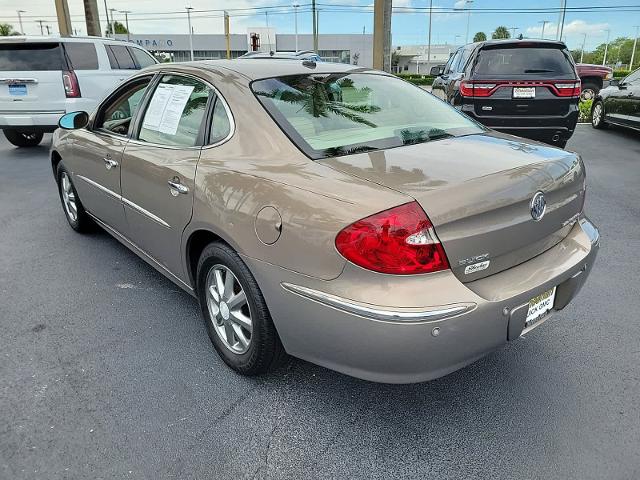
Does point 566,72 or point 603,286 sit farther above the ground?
point 566,72

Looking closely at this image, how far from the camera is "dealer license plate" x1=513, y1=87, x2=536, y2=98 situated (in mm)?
7316

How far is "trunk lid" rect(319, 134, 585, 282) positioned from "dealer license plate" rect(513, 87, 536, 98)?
5.06 metres

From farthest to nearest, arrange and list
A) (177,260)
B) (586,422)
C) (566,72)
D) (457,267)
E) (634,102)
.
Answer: (634,102) → (566,72) → (177,260) → (586,422) → (457,267)

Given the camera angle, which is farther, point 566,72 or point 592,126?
point 592,126

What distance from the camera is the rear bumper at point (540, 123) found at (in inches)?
291

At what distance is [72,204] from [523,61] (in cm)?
623

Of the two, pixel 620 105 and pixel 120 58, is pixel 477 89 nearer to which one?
pixel 620 105

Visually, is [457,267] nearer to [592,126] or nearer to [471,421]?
[471,421]

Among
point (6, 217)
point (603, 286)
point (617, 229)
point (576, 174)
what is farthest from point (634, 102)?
point (6, 217)

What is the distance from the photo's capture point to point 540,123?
24.4ft

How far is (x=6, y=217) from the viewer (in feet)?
18.6

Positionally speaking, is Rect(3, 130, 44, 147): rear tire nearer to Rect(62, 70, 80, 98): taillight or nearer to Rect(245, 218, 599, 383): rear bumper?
Rect(62, 70, 80, 98): taillight

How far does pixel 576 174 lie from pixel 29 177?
729cm

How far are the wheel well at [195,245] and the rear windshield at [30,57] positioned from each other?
24.4 ft
